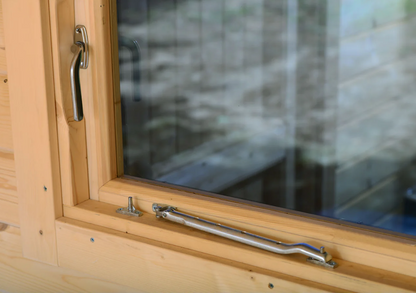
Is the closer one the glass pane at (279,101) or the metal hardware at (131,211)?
the glass pane at (279,101)

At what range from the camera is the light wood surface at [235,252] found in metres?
0.71

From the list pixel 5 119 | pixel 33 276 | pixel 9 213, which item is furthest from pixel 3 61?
pixel 33 276

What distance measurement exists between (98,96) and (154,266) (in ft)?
1.10

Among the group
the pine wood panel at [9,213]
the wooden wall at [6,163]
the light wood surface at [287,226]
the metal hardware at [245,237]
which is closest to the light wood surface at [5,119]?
the wooden wall at [6,163]

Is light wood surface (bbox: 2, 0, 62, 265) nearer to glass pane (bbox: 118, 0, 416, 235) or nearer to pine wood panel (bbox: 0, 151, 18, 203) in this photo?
pine wood panel (bbox: 0, 151, 18, 203)

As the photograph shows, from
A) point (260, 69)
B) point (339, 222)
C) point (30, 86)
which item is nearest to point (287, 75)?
point (260, 69)

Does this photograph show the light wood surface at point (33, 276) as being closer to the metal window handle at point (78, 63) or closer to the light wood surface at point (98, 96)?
the light wood surface at point (98, 96)

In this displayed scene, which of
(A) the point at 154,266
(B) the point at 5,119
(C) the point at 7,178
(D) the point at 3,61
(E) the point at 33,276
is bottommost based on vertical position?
(E) the point at 33,276

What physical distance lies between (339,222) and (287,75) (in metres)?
0.25

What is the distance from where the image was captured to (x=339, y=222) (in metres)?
0.80

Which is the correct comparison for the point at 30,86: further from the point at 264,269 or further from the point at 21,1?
the point at 264,269

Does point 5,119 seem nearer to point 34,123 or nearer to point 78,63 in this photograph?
point 34,123

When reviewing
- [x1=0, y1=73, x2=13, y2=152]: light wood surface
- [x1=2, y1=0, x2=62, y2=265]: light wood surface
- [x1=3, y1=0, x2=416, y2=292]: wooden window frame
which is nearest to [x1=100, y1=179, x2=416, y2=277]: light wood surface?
[x1=3, y1=0, x2=416, y2=292]: wooden window frame

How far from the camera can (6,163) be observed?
1.05m
